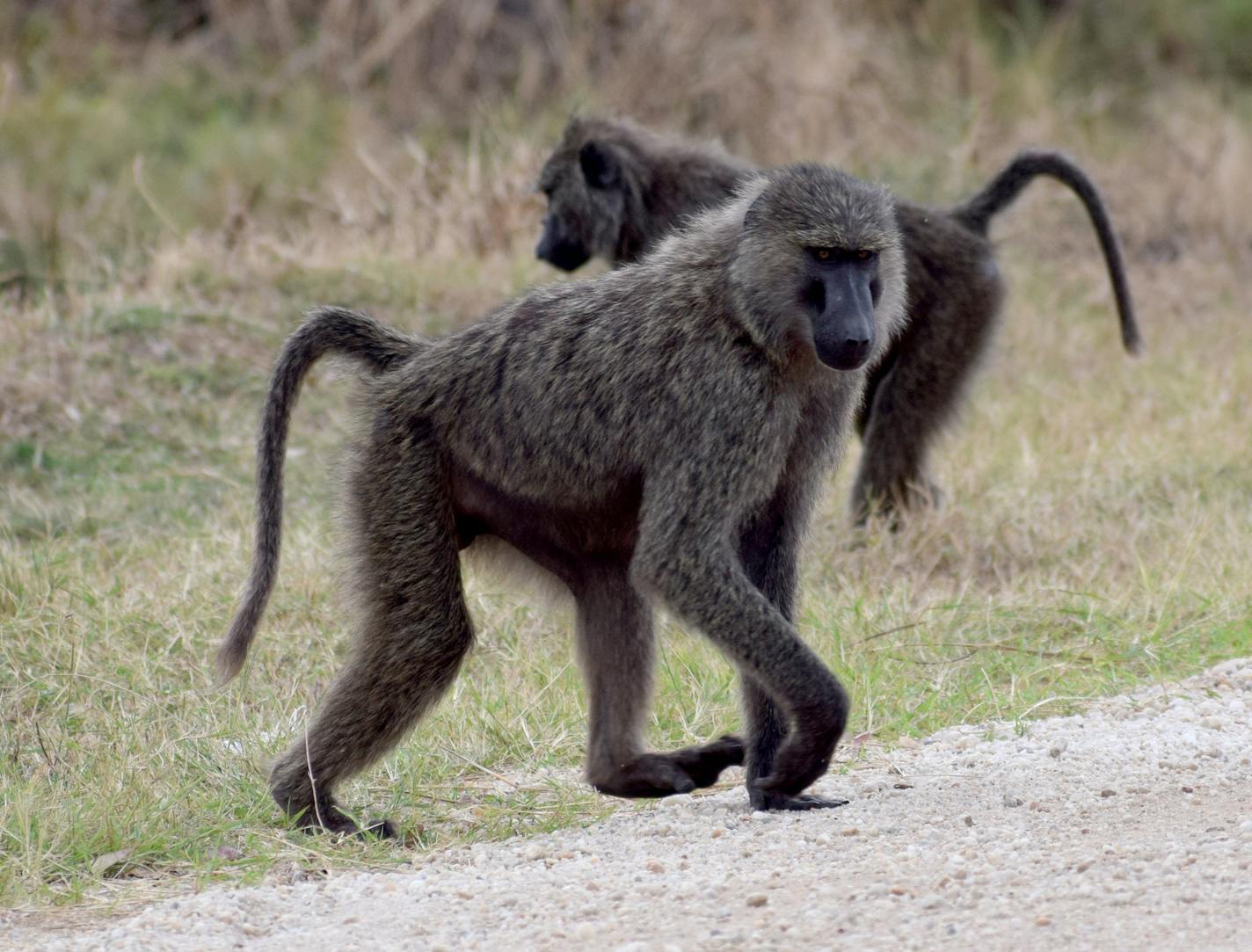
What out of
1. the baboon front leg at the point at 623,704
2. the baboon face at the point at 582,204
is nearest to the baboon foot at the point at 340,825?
the baboon front leg at the point at 623,704

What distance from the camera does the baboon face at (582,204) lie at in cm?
629

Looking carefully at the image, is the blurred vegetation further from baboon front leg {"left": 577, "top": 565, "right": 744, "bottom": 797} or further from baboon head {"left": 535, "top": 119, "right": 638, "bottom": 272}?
baboon front leg {"left": 577, "top": 565, "right": 744, "bottom": 797}

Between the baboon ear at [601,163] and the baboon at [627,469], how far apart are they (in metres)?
2.52

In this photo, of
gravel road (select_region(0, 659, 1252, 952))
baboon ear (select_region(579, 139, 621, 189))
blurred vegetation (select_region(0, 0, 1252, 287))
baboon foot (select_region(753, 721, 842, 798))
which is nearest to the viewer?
gravel road (select_region(0, 659, 1252, 952))

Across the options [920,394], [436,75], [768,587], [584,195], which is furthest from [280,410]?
[436,75]

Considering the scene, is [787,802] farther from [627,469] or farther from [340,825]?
[340,825]

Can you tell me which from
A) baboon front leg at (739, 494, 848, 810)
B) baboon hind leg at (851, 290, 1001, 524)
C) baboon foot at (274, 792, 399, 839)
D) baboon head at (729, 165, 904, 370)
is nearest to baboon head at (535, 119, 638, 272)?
baboon hind leg at (851, 290, 1001, 524)

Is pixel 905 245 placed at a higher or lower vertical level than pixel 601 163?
lower

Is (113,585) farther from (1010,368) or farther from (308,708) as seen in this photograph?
(1010,368)

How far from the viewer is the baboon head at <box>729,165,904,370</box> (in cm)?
347

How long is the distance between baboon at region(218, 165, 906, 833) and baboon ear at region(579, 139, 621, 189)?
8.27ft

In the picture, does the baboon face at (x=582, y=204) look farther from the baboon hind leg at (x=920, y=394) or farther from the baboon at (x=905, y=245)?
the baboon hind leg at (x=920, y=394)

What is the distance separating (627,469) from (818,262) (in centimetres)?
55

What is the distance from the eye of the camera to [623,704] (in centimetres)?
367
